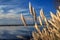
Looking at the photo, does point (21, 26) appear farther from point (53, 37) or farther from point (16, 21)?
point (53, 37)

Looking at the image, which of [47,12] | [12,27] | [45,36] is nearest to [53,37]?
[45,36]

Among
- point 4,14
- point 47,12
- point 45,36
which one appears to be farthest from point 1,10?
point 45,36

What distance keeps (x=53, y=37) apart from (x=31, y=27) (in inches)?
33.0

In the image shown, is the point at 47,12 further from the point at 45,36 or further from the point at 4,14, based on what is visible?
the point at 45,36

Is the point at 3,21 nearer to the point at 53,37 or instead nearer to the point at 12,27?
the point at 12,27

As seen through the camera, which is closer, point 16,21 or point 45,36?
point 45,36

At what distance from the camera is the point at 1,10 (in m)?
2.39

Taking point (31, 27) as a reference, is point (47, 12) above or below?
above

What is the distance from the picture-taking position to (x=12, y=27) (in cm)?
238

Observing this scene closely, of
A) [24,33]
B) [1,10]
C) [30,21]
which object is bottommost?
[24,33]

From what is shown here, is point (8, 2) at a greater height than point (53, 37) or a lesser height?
greater

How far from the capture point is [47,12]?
2268mm

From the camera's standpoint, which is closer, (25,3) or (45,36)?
(45,36)

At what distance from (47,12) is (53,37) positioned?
84 cm
